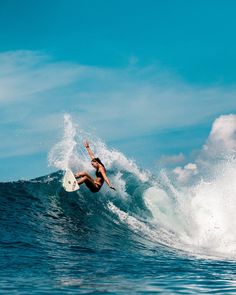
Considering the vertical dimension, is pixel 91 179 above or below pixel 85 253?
above

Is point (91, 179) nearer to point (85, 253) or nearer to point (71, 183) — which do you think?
point (71, 183)

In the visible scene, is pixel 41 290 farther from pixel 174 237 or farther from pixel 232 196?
pixel 232 196

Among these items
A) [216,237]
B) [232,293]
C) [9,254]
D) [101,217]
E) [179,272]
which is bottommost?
[232,293]

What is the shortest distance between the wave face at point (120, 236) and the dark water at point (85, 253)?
0.07 ft

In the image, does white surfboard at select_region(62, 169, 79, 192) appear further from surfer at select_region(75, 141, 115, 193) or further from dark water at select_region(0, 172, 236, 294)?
dark water at select_region(0, 172, 236, 294)

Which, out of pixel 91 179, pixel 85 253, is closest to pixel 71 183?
pixel 91 179

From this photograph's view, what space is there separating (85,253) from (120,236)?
3.71 metres

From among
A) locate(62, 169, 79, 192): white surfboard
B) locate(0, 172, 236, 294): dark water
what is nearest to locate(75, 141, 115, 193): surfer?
locate(62, 169, 79, 192): white surfboard

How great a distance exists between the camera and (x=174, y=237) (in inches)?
695

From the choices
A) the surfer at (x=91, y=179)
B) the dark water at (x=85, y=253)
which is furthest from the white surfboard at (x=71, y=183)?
the dark water at (x=85, y=253)

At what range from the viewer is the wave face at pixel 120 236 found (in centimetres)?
838

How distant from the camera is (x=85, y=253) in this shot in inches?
447

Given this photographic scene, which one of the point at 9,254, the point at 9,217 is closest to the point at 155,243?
the point at 9,217

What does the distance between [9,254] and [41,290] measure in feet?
10.5
